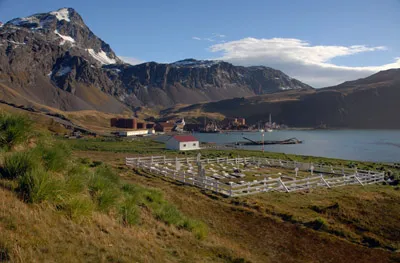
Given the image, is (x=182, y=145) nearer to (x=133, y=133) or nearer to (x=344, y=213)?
(x=344, y=213)

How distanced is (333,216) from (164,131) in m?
171

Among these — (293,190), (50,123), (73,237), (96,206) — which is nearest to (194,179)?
→ (293,190)

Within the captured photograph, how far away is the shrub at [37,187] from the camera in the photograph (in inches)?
282

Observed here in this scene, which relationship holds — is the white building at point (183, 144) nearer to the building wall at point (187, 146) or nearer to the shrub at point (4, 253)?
the building wall at point (187, 146)

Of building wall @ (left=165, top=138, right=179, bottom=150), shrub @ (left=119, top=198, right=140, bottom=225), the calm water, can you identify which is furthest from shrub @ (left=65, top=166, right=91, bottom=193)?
the calm water

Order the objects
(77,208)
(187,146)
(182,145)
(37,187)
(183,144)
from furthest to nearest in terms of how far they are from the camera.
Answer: (187,146) → (183,144) → (182,145) → (77,208) → (37,187)

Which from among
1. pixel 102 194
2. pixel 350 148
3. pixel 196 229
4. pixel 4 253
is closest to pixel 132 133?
pixel 350 148

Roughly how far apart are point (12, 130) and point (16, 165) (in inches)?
94.6

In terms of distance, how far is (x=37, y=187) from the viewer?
7270 mm

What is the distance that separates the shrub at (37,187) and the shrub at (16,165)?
0.41 m

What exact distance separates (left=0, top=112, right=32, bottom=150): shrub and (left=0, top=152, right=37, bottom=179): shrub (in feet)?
5.01

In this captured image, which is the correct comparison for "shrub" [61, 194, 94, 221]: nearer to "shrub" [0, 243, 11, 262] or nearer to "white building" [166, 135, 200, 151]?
"shrub" [0, 243, 11, 262]

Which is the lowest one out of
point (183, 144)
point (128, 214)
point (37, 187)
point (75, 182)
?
point (183, 144)

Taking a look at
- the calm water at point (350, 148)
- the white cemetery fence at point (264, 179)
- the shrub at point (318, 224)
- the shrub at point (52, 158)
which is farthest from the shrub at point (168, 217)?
the calm water at point (350, 148)
